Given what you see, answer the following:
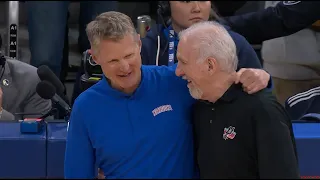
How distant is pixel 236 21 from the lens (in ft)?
12.3

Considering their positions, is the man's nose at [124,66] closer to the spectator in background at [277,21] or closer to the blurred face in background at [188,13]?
the blurred face in background at [188,13]

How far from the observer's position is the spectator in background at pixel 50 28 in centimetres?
346

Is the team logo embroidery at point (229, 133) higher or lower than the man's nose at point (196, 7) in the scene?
lower

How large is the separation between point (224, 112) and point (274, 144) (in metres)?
0.22

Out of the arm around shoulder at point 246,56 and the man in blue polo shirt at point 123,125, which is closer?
the man in blue polo shirt at point 123,125

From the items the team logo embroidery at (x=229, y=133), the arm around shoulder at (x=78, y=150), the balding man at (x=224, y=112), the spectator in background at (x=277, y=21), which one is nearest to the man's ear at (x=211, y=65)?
the balding man at (x=224, y=112)

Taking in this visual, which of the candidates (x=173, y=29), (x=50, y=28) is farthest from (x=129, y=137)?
(x=50, y=28)

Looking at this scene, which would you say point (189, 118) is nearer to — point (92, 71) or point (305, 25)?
point (92, 71)

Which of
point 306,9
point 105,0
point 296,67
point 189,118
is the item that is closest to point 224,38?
point 189,118

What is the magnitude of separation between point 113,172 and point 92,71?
73 centimetres

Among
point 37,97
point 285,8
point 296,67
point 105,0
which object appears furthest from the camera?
point 105,0

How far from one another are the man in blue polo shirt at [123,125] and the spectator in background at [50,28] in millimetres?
1139

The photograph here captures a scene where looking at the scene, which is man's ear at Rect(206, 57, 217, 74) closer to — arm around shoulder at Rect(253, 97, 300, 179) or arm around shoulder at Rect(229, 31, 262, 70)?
arm around shoulder at Rect(253, 97, 300, 179)

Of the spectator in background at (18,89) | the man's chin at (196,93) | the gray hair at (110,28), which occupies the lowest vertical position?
the spectator in background at (18,89)
